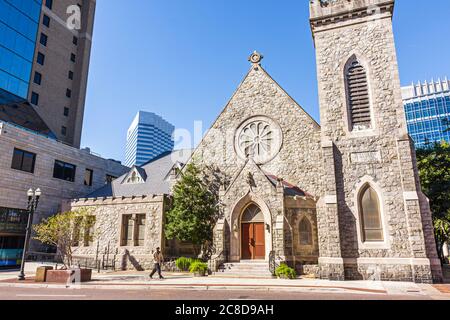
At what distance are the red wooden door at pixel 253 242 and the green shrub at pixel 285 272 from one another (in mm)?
3110

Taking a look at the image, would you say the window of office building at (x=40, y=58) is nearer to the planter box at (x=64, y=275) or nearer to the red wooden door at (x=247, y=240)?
the planter box at (x=64, y=275)

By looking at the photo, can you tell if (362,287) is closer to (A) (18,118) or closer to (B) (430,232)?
(B) (430,232)

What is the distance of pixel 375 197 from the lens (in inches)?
684

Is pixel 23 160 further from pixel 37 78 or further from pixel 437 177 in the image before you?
pixel 437 177

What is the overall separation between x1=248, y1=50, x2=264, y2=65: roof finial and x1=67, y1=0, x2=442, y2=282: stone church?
11 centimetres

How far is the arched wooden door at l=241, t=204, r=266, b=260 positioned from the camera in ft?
65.8

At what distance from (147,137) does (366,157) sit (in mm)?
150572

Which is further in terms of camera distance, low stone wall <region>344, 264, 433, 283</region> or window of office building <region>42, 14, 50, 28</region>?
window of office building <region>42, 14, 50, 28</region>

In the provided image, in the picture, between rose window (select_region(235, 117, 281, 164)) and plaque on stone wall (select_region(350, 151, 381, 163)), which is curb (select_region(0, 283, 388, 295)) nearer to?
plaque on stone wall (select_region(350, 151, 381, 163))

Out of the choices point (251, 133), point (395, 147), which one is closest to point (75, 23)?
point (251, 133)

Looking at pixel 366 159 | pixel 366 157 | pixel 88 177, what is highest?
pixel 88 177

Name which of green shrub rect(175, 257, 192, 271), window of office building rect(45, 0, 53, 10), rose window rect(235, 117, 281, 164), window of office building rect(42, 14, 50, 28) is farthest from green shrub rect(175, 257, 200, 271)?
window of office building rect(45, 0, 53, 10)

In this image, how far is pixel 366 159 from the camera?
18.0 metres

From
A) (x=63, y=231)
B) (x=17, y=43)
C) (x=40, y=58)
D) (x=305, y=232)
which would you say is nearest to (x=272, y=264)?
(x=305, y=232)
